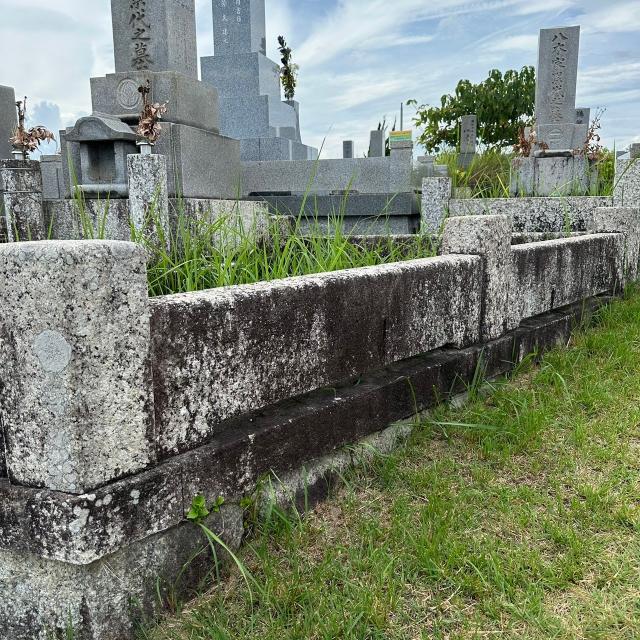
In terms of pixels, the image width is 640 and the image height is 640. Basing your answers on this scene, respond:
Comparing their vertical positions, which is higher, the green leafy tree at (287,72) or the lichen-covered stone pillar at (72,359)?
the green leafy tree at (287,72)

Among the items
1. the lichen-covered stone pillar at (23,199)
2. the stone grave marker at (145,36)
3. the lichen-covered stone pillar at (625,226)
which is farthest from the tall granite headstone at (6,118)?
the lichen-covered stone pillar at (625,226)

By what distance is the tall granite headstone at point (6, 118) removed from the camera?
10641mm

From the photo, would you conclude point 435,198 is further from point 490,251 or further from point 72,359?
point 72,359

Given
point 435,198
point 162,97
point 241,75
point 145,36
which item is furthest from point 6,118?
point 435,198

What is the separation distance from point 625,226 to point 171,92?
5.81 meters

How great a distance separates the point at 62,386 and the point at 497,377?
2.33m

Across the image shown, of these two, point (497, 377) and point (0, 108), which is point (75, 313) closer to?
point (497, 377)

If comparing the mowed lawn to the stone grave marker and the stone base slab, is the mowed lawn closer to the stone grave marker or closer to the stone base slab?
the stone base slab

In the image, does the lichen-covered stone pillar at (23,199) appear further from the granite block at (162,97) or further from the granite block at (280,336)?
the granite block at (280,336)

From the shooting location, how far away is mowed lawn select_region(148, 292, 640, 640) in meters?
1.59

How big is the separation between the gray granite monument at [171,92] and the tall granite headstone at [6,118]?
249 cm

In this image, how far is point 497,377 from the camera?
10.5 feet

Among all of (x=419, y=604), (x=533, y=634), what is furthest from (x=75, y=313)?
(x=533, y=634)

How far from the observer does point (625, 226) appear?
4.85m
